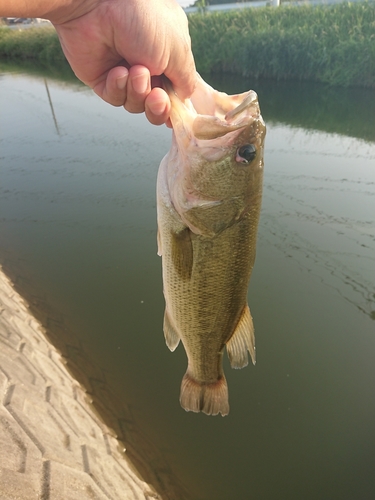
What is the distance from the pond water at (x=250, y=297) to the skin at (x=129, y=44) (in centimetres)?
293

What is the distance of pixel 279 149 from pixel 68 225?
514 centimetres

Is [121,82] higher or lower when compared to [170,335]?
higher

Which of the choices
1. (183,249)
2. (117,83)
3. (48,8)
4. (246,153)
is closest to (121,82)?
(117,83)

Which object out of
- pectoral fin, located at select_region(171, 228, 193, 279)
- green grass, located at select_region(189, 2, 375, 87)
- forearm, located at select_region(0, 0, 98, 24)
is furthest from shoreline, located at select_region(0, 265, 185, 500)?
green grass, located at select_region(189, 2, 375, 87)

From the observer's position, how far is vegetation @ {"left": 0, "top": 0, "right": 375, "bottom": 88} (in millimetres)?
14328

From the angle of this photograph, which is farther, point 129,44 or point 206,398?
point 206,398

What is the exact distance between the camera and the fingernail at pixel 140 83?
139 cm

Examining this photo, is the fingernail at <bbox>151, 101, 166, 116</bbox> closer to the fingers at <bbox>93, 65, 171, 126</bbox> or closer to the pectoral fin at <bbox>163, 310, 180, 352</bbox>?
the fingers at <bbox>93, 65, 171, 126</bbox>

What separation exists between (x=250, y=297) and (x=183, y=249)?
3.27 meters

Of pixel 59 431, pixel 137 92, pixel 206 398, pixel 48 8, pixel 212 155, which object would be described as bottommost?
pixel 59 431

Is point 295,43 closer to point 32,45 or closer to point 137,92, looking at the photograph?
point 137,92

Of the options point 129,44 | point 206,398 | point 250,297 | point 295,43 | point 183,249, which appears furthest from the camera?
point 295,43

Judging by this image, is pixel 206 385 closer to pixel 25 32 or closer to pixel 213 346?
pixel 213 346

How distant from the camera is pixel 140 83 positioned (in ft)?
4.57
